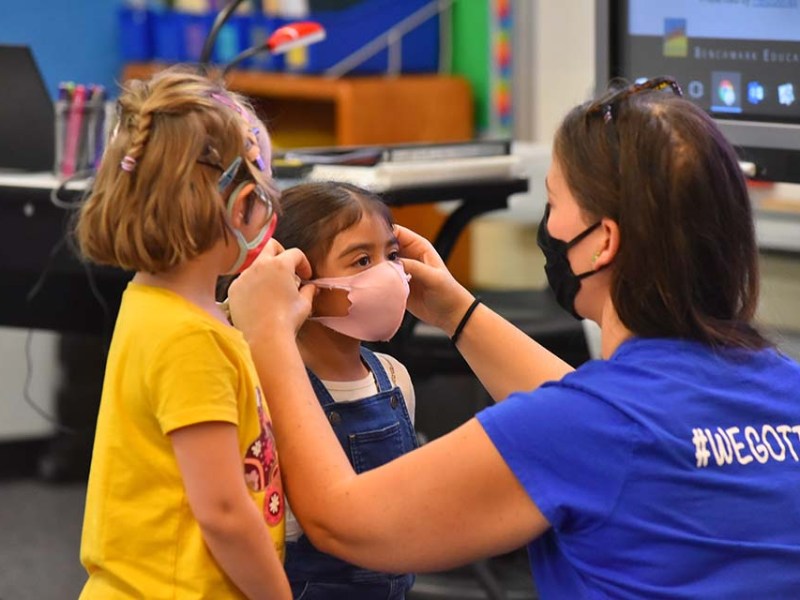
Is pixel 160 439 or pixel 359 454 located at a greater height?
pixel 160 439

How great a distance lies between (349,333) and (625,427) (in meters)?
0.39

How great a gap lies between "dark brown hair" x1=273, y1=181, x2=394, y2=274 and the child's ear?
8.8 inches

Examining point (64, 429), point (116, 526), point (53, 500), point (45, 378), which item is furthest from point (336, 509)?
point (45, 378)

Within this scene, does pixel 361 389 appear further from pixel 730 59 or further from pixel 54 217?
pixel 54 217

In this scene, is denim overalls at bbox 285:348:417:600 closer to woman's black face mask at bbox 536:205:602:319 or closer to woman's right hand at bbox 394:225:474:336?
woman's right hand at bbox 394:225:474:336

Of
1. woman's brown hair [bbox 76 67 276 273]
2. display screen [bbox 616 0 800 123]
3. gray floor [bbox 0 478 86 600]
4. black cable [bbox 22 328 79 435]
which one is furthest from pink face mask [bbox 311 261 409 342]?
black cable [bbox 22 328 79 435]

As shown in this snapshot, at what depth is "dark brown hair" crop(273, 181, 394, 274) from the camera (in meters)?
1.43

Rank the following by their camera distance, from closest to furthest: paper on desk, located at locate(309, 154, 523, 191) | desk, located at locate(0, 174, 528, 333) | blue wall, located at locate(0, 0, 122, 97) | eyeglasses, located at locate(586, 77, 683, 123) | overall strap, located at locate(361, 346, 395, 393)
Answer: eyeglasses, located at locate(586, 77, 683, 123), overall strap, located at locate(361, 346, 395, 393), paper on desk, located at locate(309, 154, 523, 191), desk, located at locate(0, 174, 528, 333), blue wall, located at locate(0, 0, 122, 97)

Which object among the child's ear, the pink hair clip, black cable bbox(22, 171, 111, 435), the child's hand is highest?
the pink hair clip

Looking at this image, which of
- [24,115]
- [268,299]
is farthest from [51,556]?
[268,299]

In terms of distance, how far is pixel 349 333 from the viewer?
56.2 inches

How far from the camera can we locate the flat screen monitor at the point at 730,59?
2242 millimetres

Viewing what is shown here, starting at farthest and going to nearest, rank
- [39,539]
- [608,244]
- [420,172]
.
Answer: [39,539] < [420,172] < [608,244]

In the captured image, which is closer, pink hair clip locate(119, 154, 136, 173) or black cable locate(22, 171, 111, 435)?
pink hair clip locate(119, 154, 136, 173)
